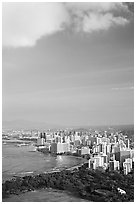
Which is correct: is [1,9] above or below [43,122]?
above

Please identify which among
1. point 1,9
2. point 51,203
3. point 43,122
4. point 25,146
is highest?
point 1,9

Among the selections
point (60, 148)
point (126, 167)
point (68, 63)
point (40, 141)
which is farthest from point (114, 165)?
point (68, 63)

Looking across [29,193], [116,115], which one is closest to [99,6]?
[116,115]

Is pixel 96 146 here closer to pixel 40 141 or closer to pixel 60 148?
pixel 60 148

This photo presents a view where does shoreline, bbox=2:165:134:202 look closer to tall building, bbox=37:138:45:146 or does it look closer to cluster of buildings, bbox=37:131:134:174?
Result: cluster of buildings, bbox=37:131:134:174

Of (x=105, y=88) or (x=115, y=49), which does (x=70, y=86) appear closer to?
(x=105, y=88)

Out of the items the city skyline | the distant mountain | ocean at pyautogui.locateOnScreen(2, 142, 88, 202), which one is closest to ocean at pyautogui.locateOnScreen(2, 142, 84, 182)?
ocean at pyautogui.locateOnScreen(2, 142, 88, 202)
